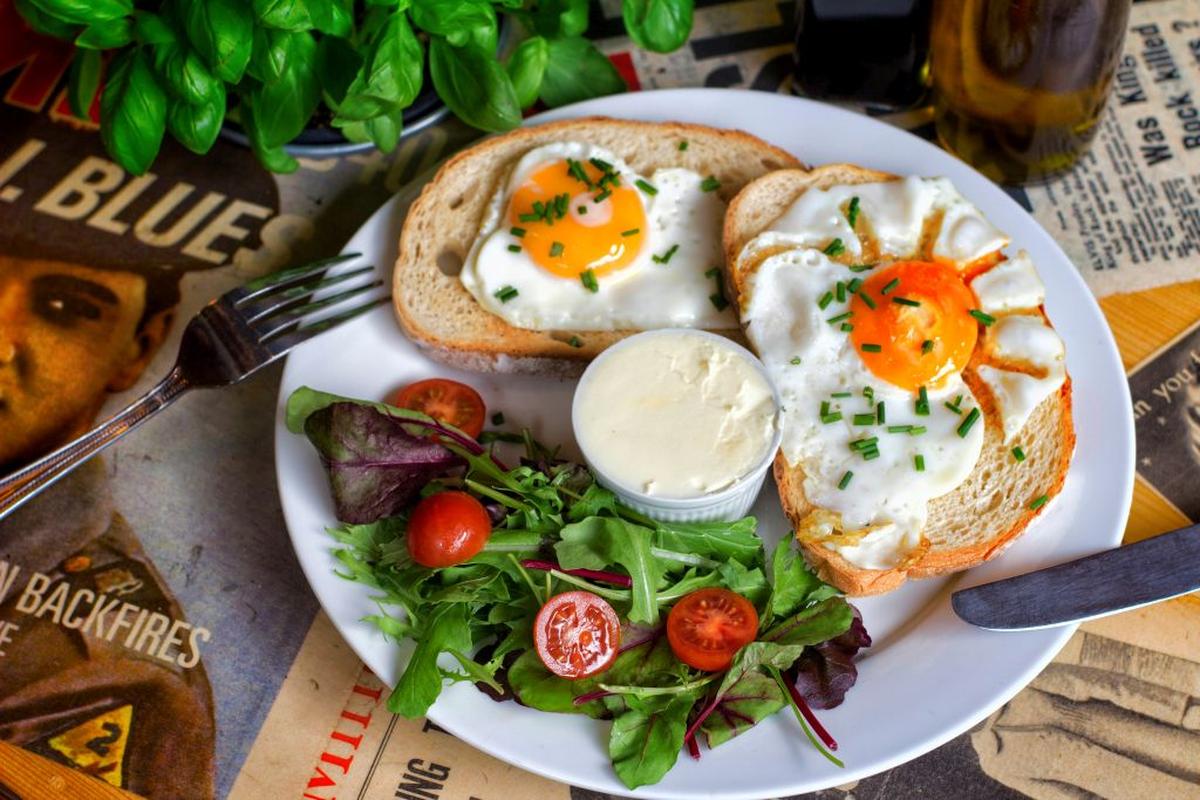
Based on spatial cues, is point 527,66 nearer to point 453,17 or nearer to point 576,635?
point 453,17

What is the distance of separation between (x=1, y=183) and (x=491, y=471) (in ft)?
7.19

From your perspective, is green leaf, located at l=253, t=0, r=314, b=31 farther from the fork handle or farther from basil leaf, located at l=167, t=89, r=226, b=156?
the fork handle

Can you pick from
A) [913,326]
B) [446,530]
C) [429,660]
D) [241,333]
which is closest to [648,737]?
[429,660]

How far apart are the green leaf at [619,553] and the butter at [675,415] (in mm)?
110

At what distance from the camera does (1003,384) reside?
2746 millimetres

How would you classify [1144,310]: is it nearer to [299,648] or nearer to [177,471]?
[299,648]

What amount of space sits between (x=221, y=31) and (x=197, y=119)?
0.36m

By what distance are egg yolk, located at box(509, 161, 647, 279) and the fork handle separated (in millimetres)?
1051

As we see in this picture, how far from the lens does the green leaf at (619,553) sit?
8.23ft

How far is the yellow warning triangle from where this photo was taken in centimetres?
271

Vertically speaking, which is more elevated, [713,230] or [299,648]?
[713,230]

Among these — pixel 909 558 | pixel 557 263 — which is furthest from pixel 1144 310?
pixel 557 263

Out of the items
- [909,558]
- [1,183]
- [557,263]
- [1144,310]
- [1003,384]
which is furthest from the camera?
[1,183]

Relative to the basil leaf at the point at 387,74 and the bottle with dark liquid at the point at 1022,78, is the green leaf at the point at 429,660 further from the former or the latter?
the bottle with dark liquid at the point at 1022,78
